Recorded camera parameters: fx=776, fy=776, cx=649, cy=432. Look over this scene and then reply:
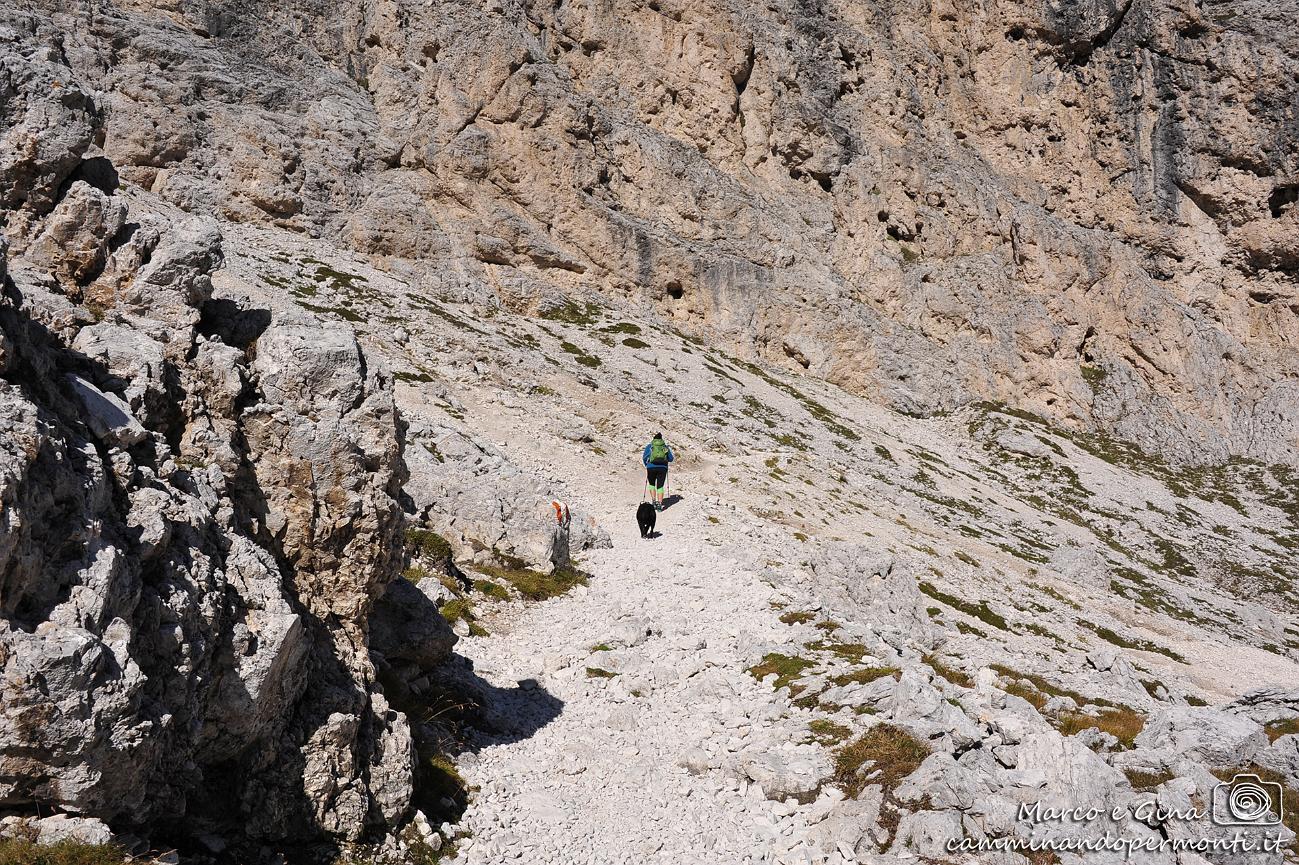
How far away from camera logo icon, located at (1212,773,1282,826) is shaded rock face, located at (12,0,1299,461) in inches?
2731

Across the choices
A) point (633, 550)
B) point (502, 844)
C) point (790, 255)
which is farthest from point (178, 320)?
point (790, 255)

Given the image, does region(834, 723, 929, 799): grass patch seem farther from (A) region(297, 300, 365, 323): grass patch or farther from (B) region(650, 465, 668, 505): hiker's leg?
(A) region(297, 300, 365, 323): grass patch

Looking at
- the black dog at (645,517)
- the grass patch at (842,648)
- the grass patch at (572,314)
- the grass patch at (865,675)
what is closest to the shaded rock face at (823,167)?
the grass patch at (572,314)

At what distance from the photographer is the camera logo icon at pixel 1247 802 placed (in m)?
9.98

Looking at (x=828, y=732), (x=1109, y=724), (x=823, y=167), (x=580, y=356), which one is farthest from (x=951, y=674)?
(x=823, y=167)

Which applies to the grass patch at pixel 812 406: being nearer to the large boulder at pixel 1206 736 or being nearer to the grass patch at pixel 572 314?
the grass patch at pixel 572 314

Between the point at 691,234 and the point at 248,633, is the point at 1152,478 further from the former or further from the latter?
the point at 248,633

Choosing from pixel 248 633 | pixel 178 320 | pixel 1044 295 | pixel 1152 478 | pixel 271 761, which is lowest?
pixel 1152 478

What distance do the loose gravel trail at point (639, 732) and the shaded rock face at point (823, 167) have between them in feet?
189

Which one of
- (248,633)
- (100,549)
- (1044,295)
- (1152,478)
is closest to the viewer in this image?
(100,549)

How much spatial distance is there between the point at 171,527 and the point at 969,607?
105ft

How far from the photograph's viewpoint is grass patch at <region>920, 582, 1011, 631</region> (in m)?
32.5

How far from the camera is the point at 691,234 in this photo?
88500mm

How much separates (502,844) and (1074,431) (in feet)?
321
